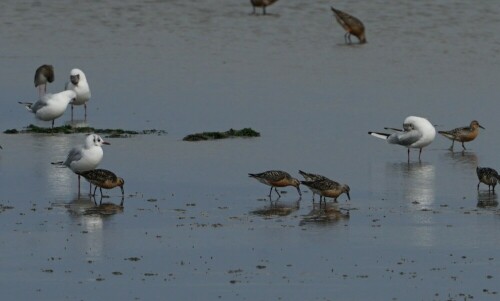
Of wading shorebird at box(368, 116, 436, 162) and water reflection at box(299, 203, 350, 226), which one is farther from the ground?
wading shorebird at box(368, 116, 436, 162)

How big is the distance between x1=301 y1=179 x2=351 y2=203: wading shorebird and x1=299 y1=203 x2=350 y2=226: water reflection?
0.56 ft

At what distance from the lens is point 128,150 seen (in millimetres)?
24422

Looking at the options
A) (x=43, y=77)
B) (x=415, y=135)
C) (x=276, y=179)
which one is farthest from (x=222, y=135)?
(x=43, y=77)

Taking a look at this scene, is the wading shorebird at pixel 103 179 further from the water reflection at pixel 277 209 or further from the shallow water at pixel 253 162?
the water reflection at pixel 277 209

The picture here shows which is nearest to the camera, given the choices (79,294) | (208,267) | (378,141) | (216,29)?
(79,294)

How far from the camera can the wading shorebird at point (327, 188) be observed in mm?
19828

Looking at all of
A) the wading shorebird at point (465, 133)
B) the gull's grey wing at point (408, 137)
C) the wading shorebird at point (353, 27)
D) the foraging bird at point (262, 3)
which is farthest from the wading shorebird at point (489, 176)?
the foraging bird at point (262, 3)

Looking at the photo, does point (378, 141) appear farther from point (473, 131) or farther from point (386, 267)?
point (386, 267)

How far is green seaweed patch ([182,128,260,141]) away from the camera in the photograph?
2531cm

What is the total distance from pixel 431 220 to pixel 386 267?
2987mm

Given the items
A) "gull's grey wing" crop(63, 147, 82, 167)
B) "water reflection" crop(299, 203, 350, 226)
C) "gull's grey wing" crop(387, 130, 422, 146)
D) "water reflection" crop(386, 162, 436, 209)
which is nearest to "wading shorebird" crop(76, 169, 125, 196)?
"gull's grey wing" crop(63, 147, 82, 167)

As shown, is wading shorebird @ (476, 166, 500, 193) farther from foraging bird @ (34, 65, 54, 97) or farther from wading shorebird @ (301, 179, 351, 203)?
foraging bird @ (34, 65, 54, 97)

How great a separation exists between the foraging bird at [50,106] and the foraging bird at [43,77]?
3474 millimetres

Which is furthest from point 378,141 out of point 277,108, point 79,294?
point 79,294
